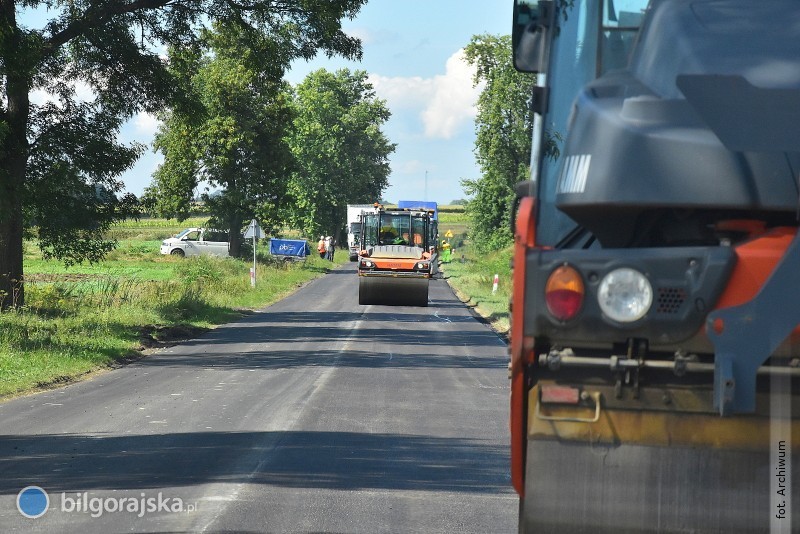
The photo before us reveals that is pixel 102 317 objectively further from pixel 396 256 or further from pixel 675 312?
pixel 675 312

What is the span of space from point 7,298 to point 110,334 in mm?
2251

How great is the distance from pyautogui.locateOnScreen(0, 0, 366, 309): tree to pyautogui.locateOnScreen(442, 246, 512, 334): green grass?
30.0 feet

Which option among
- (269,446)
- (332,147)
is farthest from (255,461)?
(332,147)

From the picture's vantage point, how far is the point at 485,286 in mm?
48750

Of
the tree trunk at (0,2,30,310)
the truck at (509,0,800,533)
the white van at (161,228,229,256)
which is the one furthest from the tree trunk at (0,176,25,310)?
the white van at (161,228,229,256)

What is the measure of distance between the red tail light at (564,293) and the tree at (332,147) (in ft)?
302

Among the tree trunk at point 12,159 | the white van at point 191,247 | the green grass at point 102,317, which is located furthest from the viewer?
the white van at point 191,247

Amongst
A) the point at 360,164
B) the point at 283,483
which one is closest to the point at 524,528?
the point at 283,483

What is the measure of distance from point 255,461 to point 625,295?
5.66 metres

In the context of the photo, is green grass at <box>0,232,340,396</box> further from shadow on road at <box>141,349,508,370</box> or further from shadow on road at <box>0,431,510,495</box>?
shadow on road at <box>0,431,510,495</box>

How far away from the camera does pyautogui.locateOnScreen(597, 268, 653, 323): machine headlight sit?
391 cm

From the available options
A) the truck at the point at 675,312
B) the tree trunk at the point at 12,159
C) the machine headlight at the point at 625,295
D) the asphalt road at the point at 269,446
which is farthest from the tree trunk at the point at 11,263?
the machine headlight at the point at 625,295

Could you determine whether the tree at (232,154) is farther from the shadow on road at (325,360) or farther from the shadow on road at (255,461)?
the shadow on road at (255,461)

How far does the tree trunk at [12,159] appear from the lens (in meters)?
20.0
